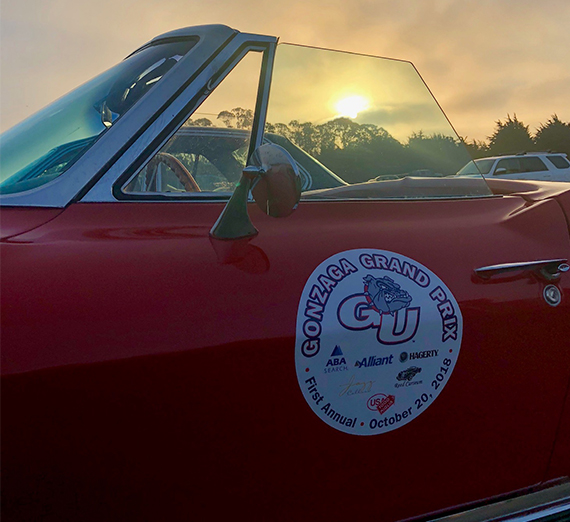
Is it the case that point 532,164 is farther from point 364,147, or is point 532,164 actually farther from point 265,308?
point 265,308

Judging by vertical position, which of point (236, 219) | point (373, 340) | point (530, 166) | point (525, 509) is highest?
point (530, 166)

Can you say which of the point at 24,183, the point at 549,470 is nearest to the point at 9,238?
the point at 24,183

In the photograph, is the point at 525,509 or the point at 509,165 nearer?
the point at 525,509

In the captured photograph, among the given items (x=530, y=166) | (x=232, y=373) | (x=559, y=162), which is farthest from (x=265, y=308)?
(x=559, y=162)

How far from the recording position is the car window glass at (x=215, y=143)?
1.36 m

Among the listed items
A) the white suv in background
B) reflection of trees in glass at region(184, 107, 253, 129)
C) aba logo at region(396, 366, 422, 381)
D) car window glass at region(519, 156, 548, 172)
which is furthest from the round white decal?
car window glass at region(519, 156, 548, 172)

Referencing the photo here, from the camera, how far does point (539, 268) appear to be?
1414 mm

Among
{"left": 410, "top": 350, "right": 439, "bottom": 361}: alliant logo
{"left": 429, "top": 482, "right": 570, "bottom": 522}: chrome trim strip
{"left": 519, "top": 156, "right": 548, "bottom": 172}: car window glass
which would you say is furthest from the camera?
{"left": 519, "top": 156, "right": 548, "bottom": 172}: car window glass

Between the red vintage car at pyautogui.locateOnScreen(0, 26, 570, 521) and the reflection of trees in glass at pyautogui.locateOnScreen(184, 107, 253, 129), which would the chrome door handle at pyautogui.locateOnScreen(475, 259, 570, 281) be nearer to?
the red vintage car at pyautogui.locateOnScreen(0, 26, 570, 521)

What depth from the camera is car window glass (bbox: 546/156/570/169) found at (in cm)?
1502

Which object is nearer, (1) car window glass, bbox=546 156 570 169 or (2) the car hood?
(2) the car hood

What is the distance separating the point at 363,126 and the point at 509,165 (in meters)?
15.1

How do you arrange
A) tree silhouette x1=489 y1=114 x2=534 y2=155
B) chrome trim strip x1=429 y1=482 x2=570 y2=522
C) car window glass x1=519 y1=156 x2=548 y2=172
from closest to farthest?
chrome trim strip x1=429 y1=482 x2=570 y2=522 < car window glass x1=519 y1=156 x2=548 y2=172 < tree silhouette x1=489 y1=114 x2=534 y2=155

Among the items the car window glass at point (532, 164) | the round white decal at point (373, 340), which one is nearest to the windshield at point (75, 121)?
the round white decal at point (373, 340)
